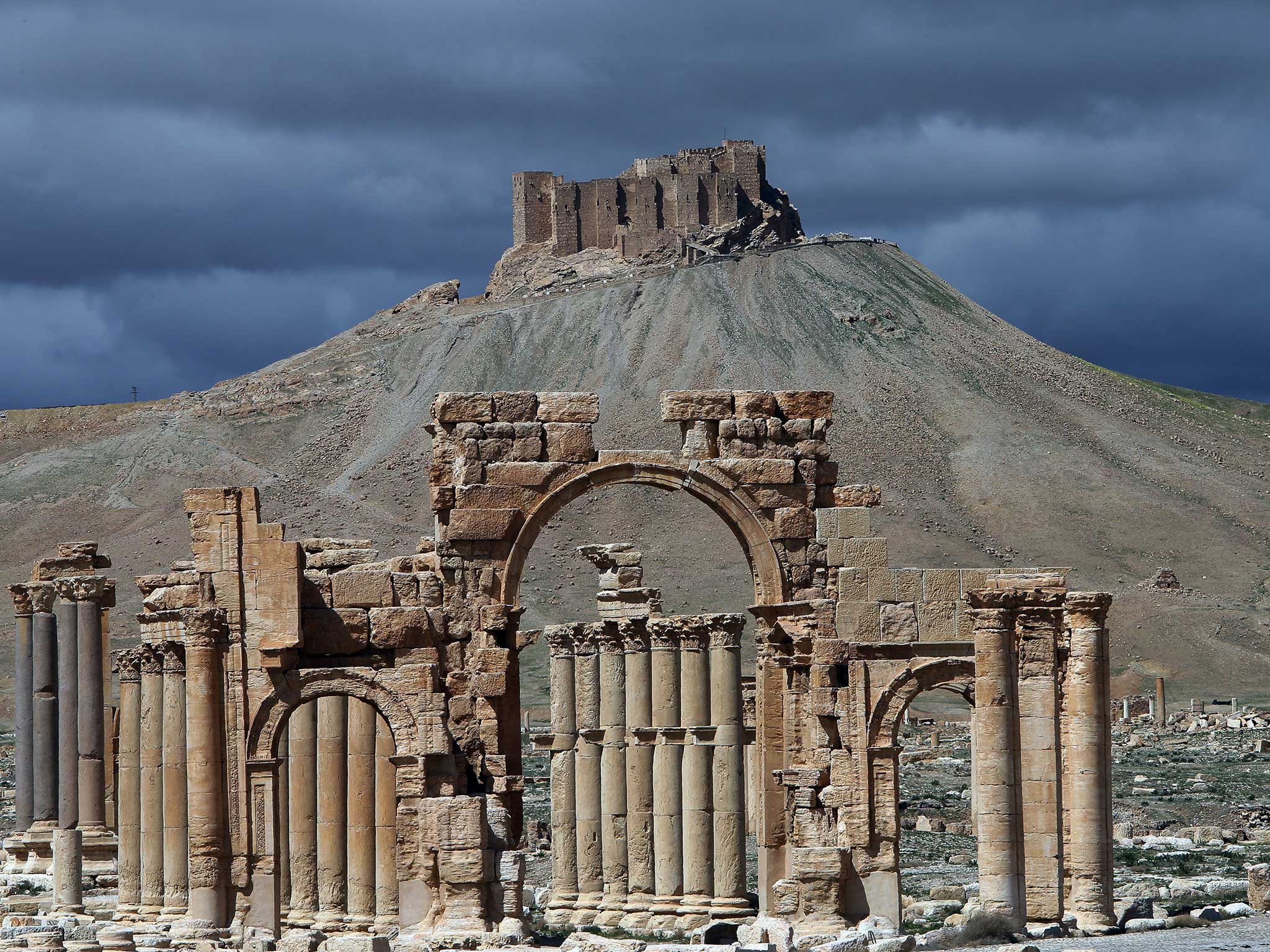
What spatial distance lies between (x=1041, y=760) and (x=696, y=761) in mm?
7175

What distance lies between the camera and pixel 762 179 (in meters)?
152

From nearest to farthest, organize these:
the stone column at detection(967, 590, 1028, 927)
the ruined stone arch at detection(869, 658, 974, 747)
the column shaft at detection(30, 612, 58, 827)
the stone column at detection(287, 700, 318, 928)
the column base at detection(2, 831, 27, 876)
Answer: the stone column at detection(967, 590, 1028, 927), the ruined stone arch at detection(869, 658, 974, 747), the stone column at detection(287, 700, 318, 928), the column shaft at detection(30, 612, 58, 827), the column base at detection(2, 831, 27, 876)

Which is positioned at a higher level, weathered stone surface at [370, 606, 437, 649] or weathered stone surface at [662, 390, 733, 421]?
weathered stone surface at [662, 390, 733, 421]

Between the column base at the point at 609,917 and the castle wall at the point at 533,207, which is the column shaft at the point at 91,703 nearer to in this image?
the column base at the point at 609,917

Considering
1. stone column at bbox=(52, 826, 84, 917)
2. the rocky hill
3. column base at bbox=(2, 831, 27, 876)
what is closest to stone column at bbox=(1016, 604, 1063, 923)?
stone column at bbox=(52, 826, 84, 917)

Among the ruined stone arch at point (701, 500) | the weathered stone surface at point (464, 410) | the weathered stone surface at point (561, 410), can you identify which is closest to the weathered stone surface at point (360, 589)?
the ruined stone arch at point (701, 500)

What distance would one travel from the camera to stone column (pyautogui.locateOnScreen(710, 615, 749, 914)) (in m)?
31.0

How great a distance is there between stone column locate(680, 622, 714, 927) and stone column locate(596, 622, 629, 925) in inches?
45.0

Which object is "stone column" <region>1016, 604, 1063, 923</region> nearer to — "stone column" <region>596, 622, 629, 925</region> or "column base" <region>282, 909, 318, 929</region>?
"stone column" <region>596, 622, 629, 925</region>

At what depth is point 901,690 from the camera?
2752 cm

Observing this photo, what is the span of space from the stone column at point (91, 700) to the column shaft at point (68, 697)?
0.11 metres

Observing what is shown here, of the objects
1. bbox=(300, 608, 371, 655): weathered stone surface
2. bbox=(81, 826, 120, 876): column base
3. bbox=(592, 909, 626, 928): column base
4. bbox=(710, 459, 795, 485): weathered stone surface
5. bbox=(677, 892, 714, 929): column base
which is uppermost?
bbox=(710, 459, 795, 485): weathered stone surface

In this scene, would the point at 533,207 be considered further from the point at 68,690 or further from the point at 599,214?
the point at 68,690

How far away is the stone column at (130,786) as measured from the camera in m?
31.0
